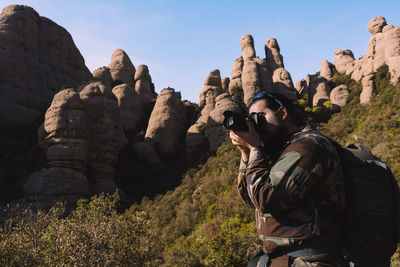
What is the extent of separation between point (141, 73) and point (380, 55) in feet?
117

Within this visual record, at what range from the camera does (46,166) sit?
26.8m

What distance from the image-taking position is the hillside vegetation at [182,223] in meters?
11.1

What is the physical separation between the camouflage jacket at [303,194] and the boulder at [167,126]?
36021 millimetres

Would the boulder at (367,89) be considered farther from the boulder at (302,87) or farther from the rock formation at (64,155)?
the rock formation at (64,155)

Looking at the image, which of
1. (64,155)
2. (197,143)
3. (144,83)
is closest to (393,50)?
(197,143)

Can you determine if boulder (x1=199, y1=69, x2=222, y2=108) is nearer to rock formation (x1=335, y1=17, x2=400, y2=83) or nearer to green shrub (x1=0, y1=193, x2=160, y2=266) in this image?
rock formation (x1=335, y1=17, x2=400, y2=83)

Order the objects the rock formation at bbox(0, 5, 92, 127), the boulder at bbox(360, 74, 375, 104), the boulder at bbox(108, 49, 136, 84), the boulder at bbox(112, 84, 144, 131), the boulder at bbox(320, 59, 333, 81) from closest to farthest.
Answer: the rock formation at bbox(0, 5, 92, 127) < the boulder at bbox(360, 74, 375, 104) < the boulder at bbox(112, 84, 144, 131) < the boulder at bbox(108, 49, 136, 84) < the boulder at bbox(320, 59, 333, 81)

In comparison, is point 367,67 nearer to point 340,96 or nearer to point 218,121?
point 340,96

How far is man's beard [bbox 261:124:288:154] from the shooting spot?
192 cm

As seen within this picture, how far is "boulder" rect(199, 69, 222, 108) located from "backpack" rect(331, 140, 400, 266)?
43.2 metres


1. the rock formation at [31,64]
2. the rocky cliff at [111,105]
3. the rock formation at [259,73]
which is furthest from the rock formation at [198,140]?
the rock formation at [31,64]

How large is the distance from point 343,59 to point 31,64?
5074cm

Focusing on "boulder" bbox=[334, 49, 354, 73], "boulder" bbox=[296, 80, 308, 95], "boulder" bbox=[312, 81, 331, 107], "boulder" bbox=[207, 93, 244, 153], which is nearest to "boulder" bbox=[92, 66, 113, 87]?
"boulder" bbox=[207, 93, 244, 153]

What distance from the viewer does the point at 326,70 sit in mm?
56594
